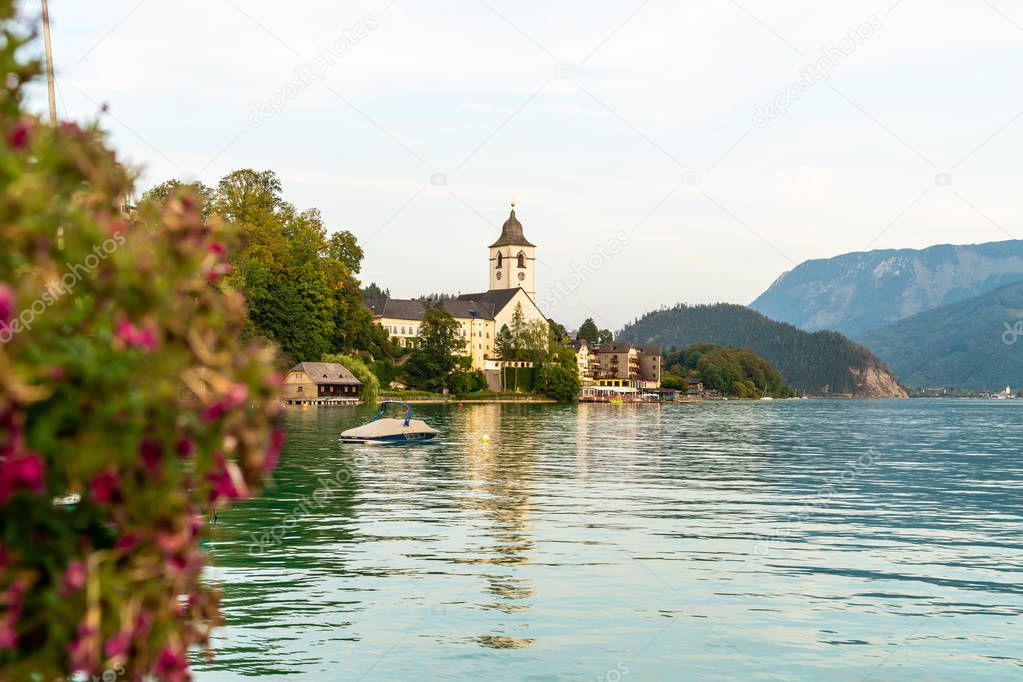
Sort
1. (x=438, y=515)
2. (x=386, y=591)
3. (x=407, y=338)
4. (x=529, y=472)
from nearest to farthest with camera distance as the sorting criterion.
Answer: (x=386, y=591) < (x=438, y=515) < (x=529, y=472) < (x=407, y=338)

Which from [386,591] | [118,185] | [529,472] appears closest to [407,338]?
[529,472]

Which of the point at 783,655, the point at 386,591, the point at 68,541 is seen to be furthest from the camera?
the point at 386,591

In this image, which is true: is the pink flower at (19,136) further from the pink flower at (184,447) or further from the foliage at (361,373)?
the foliage at (361,373)

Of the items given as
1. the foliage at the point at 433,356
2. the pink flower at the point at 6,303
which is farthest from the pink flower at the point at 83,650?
the foliage at the point at 433,356

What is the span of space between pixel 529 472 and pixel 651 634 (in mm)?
27607

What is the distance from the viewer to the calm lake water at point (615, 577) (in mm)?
15078

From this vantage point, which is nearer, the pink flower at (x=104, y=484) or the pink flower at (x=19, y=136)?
the pink flower at (x=104, y=484)

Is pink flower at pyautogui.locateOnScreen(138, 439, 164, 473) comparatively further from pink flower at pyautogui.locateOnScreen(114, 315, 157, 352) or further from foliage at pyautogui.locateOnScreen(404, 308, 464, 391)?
foliage at pyautogui.locateOnScreen(404, 308, 464, 391)

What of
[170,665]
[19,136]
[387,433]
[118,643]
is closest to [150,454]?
[118,643]

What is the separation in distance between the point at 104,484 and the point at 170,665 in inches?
31.1

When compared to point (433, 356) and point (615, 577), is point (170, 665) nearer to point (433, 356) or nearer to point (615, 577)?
point (615, 577)

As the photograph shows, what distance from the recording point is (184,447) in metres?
3.58

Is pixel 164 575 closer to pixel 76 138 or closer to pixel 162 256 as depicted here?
pixel 162 256

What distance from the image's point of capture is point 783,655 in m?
15.5
